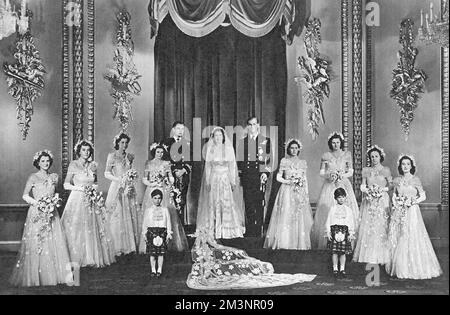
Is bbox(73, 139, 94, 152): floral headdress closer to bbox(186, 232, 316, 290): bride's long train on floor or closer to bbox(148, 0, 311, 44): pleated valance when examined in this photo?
bbox(148, 0, 311, 44): pleated valance

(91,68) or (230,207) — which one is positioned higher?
(91,68)

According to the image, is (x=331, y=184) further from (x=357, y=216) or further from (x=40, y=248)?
(x=40, y=248)

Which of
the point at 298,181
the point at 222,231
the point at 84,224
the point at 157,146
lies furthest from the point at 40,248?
the point at 298,181

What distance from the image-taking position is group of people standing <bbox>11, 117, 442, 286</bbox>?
6379 mm

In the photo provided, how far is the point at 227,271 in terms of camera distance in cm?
650

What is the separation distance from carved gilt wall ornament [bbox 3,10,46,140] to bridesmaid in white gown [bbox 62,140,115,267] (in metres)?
0.68

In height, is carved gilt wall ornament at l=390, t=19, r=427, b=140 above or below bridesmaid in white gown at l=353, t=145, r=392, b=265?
above

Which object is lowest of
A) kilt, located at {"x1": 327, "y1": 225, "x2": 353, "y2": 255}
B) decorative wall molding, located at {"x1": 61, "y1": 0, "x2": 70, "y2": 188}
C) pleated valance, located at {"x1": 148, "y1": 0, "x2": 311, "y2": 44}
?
kilt, located at {"x1": 327, "y1": 225, "x2": 353, "y2": 255}

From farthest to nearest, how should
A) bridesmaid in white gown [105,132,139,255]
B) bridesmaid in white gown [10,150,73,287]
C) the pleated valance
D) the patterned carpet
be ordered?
the pleated valance < bridesmaid in white gown [105,132,139,255] < the patterned carpet < bridesmaid in white gown [10,150,73,287]

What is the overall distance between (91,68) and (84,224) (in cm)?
164

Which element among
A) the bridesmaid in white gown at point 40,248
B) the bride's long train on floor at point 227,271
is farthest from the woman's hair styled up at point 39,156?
the bride's long train on floor at point 227,271

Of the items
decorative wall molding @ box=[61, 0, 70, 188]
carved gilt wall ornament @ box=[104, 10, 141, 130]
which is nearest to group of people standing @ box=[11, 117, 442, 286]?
decorative wall molding @ box=[61, 0, 70, 188]

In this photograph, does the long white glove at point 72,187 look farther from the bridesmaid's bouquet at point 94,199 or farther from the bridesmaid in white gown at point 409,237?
the bridesmaid in white gown at point 409,237

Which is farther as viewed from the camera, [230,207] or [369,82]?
[369,82]
